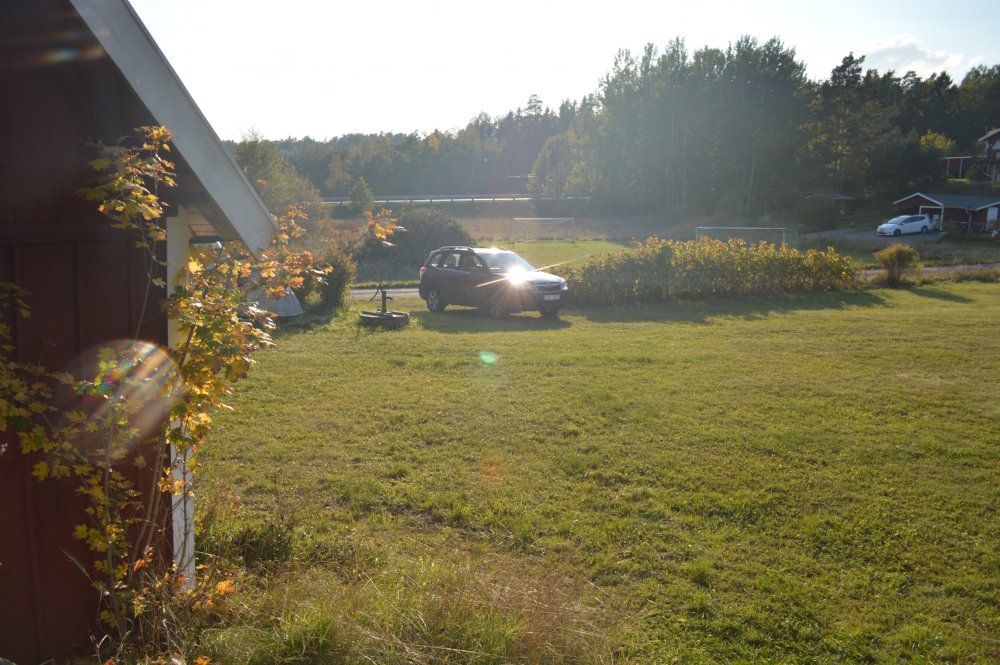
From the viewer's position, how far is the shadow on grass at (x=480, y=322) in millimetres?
16297

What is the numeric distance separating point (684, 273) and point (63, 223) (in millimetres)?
17334

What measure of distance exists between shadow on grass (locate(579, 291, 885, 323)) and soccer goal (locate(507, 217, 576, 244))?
→ 28434mm

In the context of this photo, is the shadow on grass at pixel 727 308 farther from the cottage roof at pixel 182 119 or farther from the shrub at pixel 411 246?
the shrub at pixel 411 246

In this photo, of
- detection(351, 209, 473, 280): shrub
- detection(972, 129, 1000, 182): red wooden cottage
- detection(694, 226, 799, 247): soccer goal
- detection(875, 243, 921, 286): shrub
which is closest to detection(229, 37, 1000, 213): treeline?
detection(972, 129, 1000, 182): red wooden cottage

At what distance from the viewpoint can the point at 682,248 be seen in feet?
67.7

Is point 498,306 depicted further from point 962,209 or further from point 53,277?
point 962,209

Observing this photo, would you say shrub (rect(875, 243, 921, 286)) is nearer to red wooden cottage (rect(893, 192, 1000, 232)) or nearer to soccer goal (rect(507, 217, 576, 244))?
soccer goal (rect(507, 217, 576, 244))

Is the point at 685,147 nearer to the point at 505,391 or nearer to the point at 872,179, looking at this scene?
the point at 872,179

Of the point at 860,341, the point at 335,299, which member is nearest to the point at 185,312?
the point at 860,341

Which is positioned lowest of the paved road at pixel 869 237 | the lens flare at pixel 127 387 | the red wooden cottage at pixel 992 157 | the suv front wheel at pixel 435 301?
the suv front wheel at pixel 435 301

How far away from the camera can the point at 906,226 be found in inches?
1964

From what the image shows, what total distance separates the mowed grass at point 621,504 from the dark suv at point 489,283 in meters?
5.17

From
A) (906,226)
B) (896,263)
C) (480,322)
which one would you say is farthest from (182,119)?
(906,226)

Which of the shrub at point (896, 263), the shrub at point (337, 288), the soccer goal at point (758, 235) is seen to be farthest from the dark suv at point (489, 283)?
the soccer goal at point (758, 235)
